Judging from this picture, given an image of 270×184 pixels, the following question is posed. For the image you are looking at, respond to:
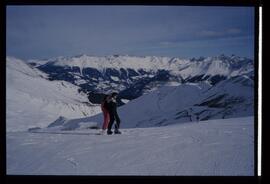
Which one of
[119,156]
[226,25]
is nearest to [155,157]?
[119,156]

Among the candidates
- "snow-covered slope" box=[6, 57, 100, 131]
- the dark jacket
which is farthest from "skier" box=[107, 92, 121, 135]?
"snow-covered slope" box=[6, 57, 100, 131]

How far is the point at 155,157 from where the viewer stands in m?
4.28

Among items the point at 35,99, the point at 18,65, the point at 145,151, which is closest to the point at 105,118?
the point at 145,151

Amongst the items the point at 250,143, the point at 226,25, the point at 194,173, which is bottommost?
the point at 194,173

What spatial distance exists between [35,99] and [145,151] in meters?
1.14

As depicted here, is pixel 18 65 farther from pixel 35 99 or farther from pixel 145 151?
pixel 145 151

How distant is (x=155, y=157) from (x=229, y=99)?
88 cm

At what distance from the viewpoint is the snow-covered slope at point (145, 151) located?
14.0 ft

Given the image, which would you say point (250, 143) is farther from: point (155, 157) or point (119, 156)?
point (119, 156)

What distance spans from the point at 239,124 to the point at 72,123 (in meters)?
1.56

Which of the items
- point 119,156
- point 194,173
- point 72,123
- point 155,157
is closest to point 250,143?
point 194,173

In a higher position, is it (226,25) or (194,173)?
(226,25)
